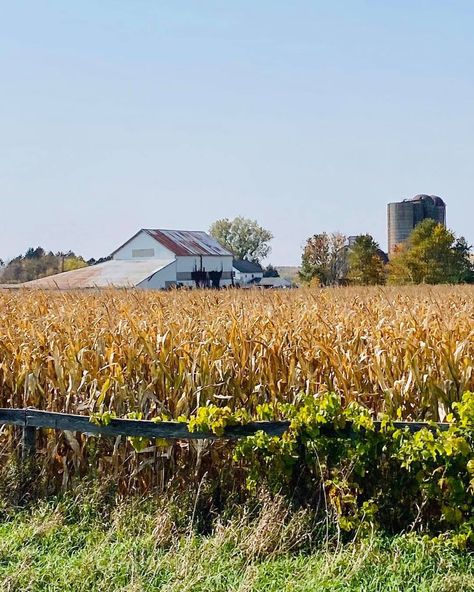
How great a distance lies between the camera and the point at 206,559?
160 inches

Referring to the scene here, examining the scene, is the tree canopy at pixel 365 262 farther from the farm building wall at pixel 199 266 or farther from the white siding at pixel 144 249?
the white siding at pixel 144 249

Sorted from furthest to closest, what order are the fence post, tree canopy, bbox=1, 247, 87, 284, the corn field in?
tree canopy, bbox=1, 247, 87, 284
the fence post
the corn field

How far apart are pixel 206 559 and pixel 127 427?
44.5 inches

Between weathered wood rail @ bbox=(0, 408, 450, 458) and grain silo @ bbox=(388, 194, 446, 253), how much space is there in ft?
240

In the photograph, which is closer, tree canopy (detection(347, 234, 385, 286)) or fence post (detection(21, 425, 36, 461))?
fence post (detection(21, 425, 36, 461))

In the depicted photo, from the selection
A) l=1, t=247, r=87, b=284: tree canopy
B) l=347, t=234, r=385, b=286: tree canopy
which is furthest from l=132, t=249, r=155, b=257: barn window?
l=347, t=234, r=385, b=286: tree canopy

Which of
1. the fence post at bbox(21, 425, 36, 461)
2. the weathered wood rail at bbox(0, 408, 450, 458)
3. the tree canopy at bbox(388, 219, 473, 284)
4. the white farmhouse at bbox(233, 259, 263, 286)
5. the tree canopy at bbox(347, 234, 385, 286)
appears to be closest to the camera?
the weathered wood rail at bbox(0, 408, 450, 458)

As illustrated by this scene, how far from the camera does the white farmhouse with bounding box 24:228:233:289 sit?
6038 cm

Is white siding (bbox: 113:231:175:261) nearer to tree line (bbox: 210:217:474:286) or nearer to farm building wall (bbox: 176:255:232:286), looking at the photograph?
farm building wall (bbox: 176:255:232:286)

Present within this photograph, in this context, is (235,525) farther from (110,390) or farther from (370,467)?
(110,390)

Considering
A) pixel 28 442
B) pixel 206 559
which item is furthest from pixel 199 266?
pixel 206 559

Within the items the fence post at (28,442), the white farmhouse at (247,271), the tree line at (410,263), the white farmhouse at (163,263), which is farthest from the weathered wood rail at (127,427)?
the white farmhouse at (247,271)

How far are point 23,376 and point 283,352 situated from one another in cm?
227

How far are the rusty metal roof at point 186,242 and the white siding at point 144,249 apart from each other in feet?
1.47
